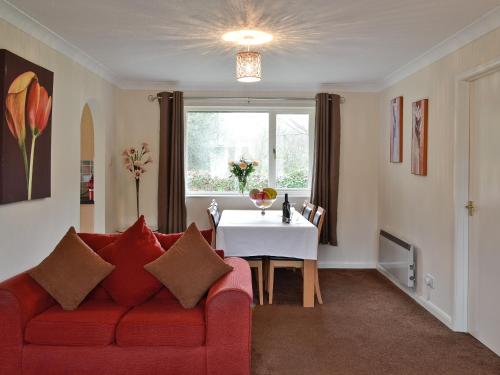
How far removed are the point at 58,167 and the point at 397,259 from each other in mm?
3599

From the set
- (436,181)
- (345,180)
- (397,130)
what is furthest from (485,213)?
(345,180)

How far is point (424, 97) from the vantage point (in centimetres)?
461

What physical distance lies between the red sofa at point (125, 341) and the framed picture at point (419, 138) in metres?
2.62

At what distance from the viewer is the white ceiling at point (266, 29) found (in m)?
3.11

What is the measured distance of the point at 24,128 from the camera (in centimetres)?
343

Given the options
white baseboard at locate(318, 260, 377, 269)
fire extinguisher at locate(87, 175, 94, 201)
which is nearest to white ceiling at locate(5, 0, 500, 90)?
fire extinguisher at locate(87, 175, 94, 201)

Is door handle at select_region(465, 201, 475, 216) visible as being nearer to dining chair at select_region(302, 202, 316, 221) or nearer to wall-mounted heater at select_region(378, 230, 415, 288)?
wall-mounted heater at select_region(378, 230, 415, 288)

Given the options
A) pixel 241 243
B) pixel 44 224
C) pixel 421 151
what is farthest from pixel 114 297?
pixel 421 151

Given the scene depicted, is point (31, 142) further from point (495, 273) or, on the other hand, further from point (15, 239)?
point (495, 273)

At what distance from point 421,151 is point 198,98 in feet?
9.62

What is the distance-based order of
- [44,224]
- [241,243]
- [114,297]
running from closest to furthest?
1. [114,297]
2. [44,224]
3. [241,243]

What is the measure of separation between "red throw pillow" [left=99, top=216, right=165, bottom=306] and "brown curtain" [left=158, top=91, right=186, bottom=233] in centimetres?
266

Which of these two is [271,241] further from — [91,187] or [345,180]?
[91,187]

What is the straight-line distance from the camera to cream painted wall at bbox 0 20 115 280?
3.36 m
